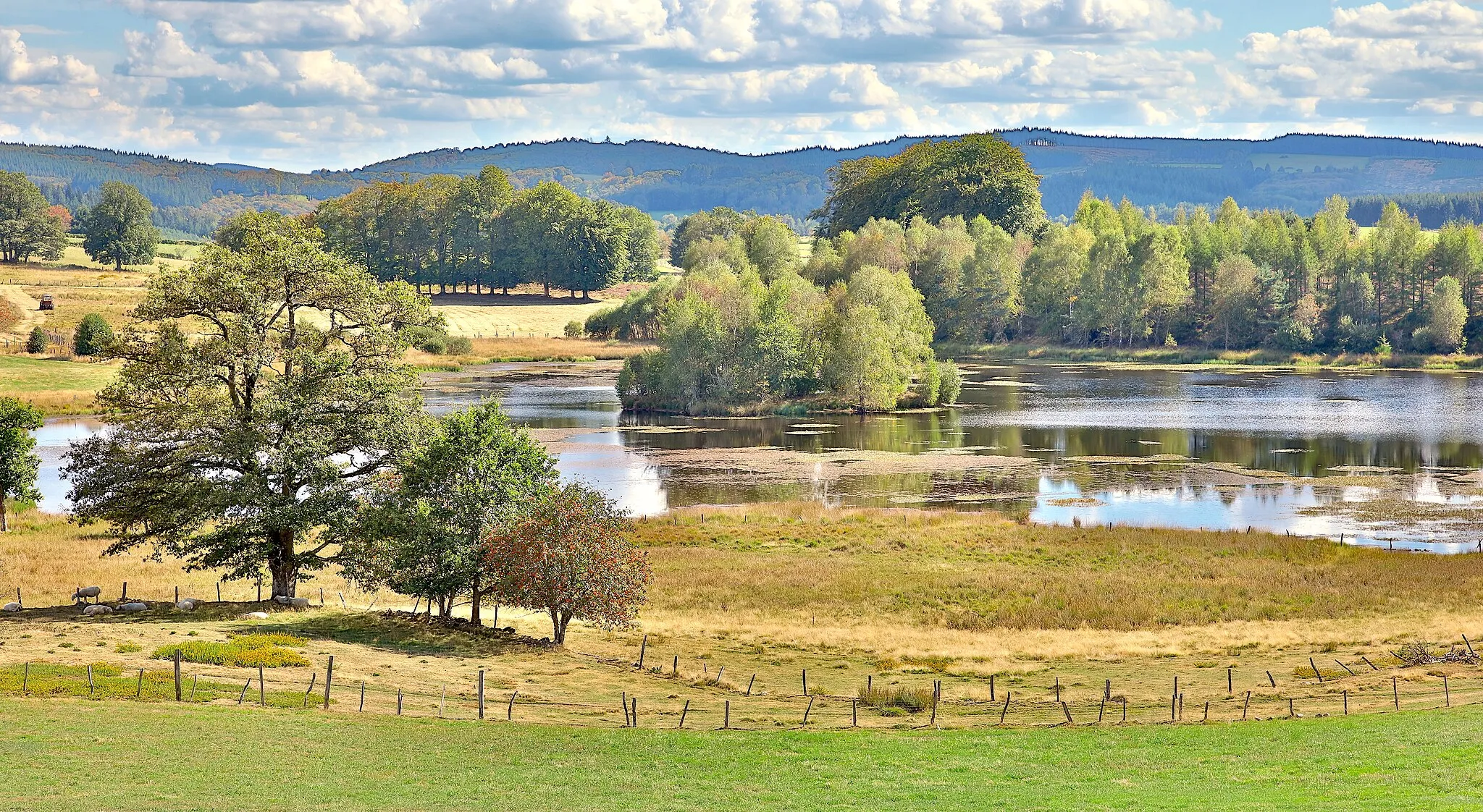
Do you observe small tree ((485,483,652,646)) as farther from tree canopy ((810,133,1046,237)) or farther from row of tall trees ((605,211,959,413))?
tree canopy ((810,133,1046,237))

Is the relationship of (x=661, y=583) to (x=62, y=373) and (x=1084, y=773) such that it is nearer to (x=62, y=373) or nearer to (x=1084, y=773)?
(x=1084, y=773)

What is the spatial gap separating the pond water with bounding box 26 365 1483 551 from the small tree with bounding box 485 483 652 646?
5.10 m

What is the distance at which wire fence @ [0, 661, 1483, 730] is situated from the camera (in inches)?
1204

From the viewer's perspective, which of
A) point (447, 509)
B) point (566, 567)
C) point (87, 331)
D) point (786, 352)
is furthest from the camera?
point (87, 331)

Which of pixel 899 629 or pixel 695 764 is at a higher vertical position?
pixel 695 764

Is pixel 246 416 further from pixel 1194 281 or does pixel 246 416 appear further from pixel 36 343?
pixel 1194 281

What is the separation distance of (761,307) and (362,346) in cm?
6646

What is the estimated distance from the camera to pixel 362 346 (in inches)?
1796

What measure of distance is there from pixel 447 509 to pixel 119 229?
167 meters

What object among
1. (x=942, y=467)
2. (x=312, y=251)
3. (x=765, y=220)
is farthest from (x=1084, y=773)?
(x=765, y=220)

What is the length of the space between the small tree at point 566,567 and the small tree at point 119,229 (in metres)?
166

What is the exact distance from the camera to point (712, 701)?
33.6 metres

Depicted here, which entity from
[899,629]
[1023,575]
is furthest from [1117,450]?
[899,629]

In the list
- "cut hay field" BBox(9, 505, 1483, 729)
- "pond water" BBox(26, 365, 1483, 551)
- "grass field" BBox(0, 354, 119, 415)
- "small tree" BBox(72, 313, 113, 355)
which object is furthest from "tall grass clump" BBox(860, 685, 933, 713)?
"small tree" BBox(72, 313, 113, 355)
